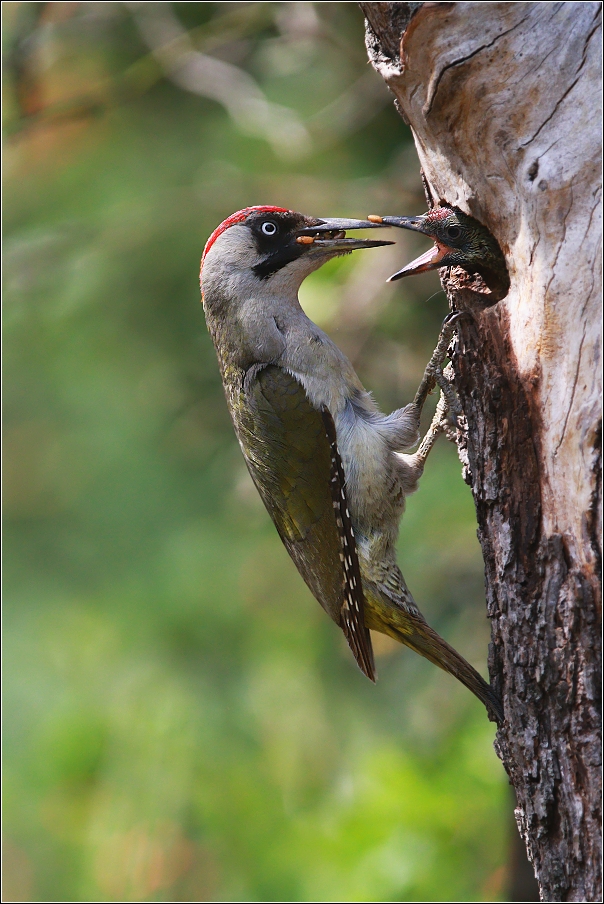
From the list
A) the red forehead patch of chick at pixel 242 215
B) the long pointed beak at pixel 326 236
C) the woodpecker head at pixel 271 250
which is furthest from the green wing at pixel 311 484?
the red forehead patch of chick at pixel 242 215

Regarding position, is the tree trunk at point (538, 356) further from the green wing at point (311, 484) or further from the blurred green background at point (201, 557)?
the blurred green background at point (201, 557)

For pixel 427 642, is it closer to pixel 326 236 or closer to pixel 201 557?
pixel 326 236

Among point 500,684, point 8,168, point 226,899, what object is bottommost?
point 226,899

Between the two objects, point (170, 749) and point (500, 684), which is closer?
point (500, 684)

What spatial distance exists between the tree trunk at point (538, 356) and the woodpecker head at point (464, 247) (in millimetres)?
78

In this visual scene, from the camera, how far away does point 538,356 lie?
224cm

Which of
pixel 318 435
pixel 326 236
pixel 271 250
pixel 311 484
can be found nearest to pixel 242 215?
pixel 271 250

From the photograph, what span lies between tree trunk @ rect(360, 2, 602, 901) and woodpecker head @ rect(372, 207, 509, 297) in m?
0.08

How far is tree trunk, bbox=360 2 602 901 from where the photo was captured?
2111 mm

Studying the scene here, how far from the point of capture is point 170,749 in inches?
184

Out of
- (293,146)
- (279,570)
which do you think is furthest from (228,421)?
(293,146)

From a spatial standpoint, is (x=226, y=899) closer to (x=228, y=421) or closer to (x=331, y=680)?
(x=331, y=680)

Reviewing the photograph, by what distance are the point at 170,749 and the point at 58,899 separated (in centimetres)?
110

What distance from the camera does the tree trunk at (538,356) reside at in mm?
2111
